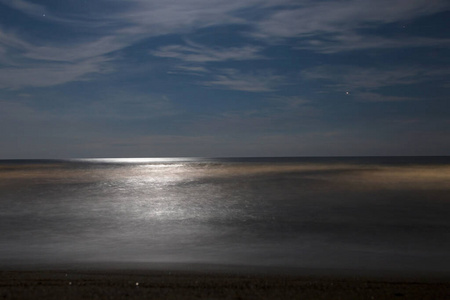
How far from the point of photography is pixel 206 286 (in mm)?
5434

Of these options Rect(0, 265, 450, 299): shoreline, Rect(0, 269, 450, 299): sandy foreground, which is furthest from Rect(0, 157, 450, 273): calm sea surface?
Rect(0, 269, 450, 299): sandy foreground

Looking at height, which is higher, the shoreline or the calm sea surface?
the shoreline

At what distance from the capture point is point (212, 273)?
21.5ft

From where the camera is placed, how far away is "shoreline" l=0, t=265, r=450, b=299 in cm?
501

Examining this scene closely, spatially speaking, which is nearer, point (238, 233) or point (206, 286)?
point (206, 286)

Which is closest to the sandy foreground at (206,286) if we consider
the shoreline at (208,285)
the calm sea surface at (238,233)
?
the shoreline at (208,285)

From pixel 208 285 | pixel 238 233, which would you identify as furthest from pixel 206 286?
pixel 238 233

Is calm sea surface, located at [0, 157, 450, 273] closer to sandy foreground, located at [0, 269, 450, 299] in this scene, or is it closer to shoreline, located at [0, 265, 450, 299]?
shoreline, located at [0, 265, 450, 299]

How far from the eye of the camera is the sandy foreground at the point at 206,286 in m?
5.00

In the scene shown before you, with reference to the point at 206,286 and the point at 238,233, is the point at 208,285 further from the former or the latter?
the point at 238,233

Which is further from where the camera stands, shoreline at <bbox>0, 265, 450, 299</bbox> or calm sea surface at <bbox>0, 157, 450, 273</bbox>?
calm sea surface at <bbox>0, 157, 450, 273</bbox>

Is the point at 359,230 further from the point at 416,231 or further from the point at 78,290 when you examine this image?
the point at 78,290

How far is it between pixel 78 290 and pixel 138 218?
1004 cm

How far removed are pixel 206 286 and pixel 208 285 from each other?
2.7 inches
